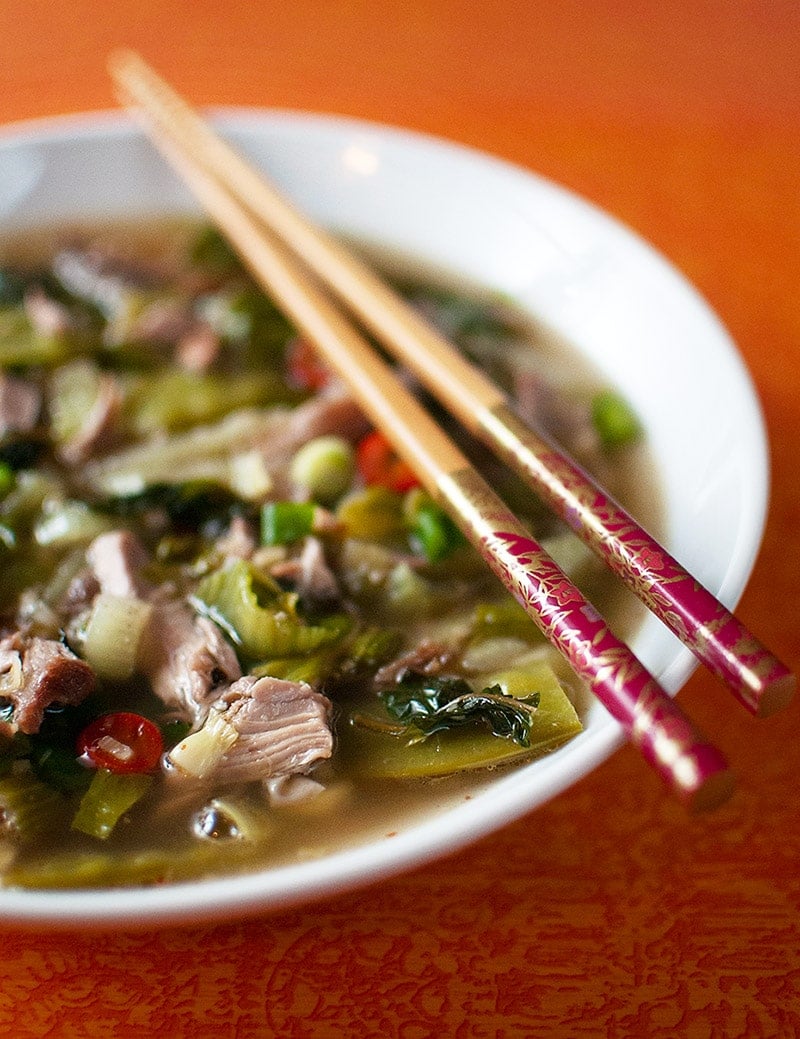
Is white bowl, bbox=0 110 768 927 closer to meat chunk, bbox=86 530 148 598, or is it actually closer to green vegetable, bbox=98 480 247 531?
meat chunk, bbox=86 530 148 598

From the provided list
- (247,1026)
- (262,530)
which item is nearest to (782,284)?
(262,530)

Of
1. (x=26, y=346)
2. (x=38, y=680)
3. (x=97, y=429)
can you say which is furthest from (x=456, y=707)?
(x=26, y=346)

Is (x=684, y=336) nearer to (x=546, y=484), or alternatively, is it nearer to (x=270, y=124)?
(x=546, y=484)

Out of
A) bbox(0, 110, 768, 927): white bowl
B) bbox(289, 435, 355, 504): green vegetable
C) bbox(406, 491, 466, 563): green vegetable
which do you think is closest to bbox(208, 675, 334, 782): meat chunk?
bbox(0, 110, 768, 927): white bowl

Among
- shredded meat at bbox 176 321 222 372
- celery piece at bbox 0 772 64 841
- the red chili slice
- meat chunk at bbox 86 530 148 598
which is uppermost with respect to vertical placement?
shredded meat at bbox 176 321 222 372

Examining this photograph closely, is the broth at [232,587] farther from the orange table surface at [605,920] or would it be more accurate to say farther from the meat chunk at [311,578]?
the orange table surface at [605,920]

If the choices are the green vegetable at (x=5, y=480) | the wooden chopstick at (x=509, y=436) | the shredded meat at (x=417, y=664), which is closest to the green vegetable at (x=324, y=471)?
the wooden chopstick at (x=509, y=436)

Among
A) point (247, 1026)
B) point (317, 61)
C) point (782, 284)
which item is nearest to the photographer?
point (247, 1026)

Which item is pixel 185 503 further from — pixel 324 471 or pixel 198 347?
pixel 198 347
